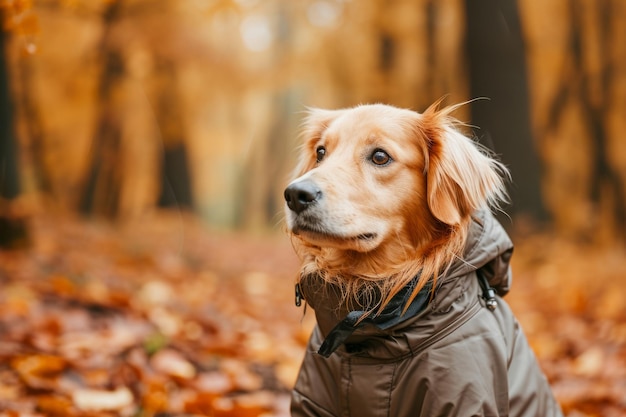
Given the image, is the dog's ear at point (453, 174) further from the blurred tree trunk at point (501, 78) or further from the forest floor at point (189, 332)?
the blurred tree trunk at point (501, 78)

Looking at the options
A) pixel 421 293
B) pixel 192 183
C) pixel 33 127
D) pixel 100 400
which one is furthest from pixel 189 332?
pixel 33 127

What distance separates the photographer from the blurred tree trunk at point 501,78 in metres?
7.79

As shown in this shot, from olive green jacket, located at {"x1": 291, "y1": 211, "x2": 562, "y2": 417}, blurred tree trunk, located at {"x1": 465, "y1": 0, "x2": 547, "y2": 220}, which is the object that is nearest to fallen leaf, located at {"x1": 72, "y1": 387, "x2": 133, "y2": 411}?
olive green jacket, located at {"x1": 291, "y1": 211, "x2": 562, "y2": 417}


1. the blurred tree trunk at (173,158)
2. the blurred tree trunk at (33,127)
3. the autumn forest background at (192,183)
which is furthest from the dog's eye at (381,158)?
the blurred tree trunk at (173,158)

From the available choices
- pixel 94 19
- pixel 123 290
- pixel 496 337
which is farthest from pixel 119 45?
pixel 496 337

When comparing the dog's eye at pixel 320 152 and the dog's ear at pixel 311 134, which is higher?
the dog's ear at pixel 311 134

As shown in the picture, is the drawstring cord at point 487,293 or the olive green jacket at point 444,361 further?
the drawstring cord at point 487,293

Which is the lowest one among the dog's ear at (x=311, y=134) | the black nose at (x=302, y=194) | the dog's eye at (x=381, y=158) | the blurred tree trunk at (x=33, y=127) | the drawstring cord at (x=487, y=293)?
the drawstring cord at (x=487, y=293)

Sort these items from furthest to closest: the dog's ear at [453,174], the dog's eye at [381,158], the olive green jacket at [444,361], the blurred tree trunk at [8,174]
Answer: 1. the blurred tree trunk at [8,174]
2. the dog's eye at [381,158]
3. the dog's ear at [453,174]
4. the olive green jacket at [444,361]

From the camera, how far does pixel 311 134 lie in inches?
141

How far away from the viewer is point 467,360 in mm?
2402

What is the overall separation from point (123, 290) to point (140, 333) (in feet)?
6.13

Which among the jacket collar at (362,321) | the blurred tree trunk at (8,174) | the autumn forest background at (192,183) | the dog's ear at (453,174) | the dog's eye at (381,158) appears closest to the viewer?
the jacket collar at (362,321)

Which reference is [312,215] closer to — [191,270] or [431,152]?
[431,152]
